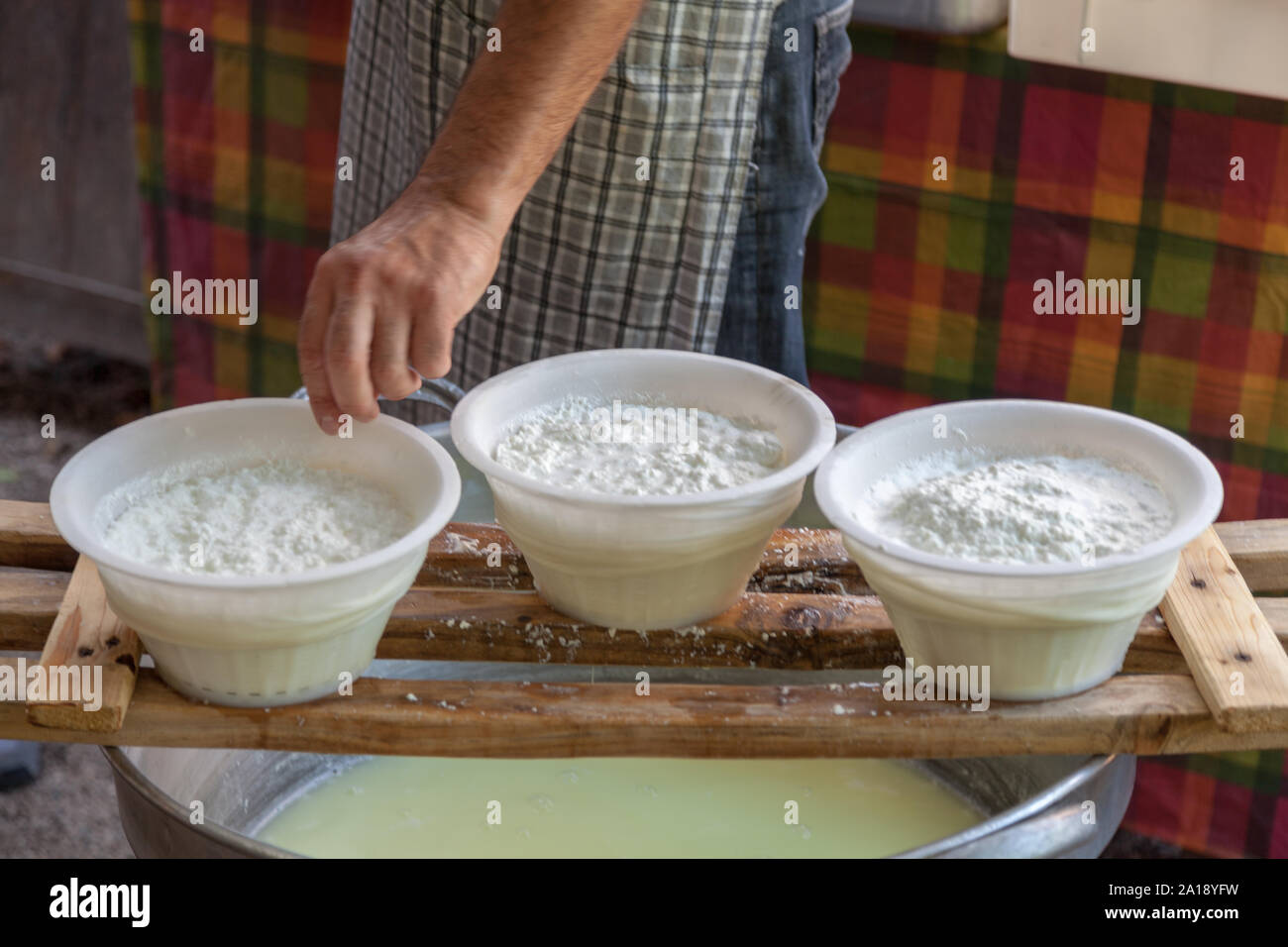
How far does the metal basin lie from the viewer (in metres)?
0.90

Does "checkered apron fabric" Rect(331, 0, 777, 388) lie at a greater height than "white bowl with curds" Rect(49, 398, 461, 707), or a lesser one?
greater

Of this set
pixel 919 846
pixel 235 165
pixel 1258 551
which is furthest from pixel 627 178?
pixel 235 165

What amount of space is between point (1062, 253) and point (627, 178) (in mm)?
789

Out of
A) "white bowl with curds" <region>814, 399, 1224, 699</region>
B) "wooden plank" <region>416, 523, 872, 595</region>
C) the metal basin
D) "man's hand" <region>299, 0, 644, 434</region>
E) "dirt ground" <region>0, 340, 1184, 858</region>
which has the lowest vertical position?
"dirt ground" <region>0, 340, 1184, 858</region>

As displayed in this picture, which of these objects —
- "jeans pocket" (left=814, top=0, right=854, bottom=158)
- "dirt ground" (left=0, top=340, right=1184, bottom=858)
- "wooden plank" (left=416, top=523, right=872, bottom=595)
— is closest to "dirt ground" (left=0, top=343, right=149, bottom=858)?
"dirt ground" (left=0, top=340, right=1184, bottom=858)

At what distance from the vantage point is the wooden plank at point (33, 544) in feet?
3.89

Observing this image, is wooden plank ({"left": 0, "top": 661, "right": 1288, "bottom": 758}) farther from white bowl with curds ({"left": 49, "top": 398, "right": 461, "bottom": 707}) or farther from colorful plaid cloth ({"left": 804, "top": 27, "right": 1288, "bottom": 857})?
colorful plaid cloth ({"left": 804, "top": 27, "right": 1288, "bottom": 857})

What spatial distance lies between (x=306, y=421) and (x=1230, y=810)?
1.64m

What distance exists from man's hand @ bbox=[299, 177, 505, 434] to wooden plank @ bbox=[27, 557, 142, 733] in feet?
0.74

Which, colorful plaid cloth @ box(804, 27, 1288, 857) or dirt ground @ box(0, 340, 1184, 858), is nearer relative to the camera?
colorful plaid cloth @ box(804, 27, 1288, 857)

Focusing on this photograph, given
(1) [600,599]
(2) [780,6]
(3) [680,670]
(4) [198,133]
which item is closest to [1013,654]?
(1) [600,599]

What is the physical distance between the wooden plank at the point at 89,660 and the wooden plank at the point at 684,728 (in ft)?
0.05
